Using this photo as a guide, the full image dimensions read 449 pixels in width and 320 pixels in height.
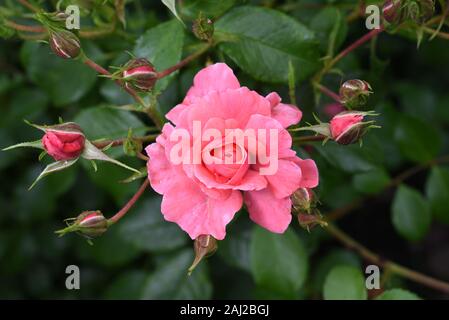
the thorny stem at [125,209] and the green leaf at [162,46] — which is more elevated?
the green leaf at [162,46]

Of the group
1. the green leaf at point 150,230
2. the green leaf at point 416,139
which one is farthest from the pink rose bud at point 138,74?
the green leaf at point 416,139

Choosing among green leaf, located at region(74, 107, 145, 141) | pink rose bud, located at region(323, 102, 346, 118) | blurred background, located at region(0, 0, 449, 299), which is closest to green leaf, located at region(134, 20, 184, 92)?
blurred background, located at region(0, 0, 449, 299)

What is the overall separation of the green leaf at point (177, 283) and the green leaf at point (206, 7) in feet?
1.82

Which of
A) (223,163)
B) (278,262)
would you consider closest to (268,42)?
(223,163)

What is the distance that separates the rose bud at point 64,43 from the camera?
880 mm

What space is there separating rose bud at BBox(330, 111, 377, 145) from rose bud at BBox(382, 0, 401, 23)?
7.2 inches

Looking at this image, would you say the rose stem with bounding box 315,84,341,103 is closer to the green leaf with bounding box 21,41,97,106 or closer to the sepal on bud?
the sepal on bud

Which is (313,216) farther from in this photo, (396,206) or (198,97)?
(396,206)

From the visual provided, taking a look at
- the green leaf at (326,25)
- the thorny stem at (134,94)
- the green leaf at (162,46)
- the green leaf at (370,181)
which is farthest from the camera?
the green leaf at (370,181)

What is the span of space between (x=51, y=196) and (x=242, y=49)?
723 millimetres

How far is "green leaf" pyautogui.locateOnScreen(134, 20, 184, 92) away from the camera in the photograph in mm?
1028

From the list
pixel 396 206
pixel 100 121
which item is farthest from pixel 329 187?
pixel 100 121

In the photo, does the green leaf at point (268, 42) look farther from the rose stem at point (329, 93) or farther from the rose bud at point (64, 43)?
the rose bud at point (64, 43)
